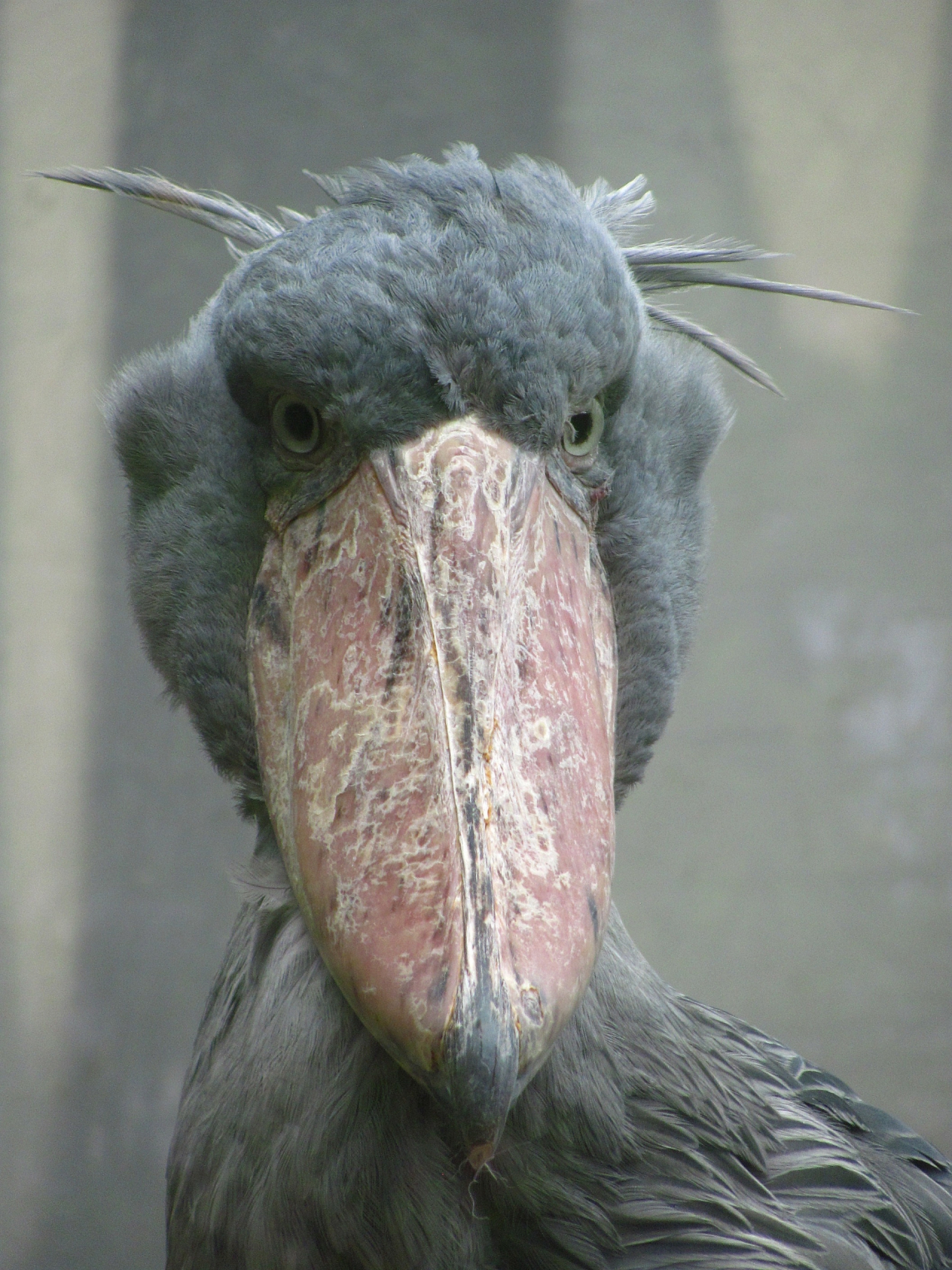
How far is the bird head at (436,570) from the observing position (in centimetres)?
76

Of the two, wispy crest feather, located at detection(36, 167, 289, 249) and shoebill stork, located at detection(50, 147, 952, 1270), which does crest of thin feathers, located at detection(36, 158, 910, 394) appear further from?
shoebill stork, located at detection(50, 147, 952, 1270)

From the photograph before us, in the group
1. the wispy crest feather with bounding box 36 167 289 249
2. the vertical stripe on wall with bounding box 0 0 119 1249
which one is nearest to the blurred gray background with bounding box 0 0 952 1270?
the vertical stripe on wall with bounding box 0 0 119 1249

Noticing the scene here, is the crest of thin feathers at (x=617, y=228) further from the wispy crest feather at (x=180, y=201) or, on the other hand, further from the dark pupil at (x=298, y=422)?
the dark pupil at (x=298, y=422)

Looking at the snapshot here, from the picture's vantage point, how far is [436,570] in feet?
2.92

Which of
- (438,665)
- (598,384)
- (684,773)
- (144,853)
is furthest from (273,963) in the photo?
(684,773)

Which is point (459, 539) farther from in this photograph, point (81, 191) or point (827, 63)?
point (827, 63)

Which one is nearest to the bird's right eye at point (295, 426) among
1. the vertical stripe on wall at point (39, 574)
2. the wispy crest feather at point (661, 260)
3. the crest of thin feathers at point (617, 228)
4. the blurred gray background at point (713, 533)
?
the crest of thin feathers at point (617, 228)

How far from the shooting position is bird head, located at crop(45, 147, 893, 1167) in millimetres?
756

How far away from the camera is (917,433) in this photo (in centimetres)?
291

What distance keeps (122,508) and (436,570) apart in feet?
6.37

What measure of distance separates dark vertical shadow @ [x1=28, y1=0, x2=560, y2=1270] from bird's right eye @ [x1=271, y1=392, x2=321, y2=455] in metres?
1.71

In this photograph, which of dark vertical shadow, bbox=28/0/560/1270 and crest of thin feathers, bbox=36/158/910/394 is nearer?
crest of thin feathers, bbox=36/158/910/394

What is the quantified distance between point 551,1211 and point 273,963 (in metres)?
0.34

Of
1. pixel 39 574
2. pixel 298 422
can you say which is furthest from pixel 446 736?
pixel 39 574
